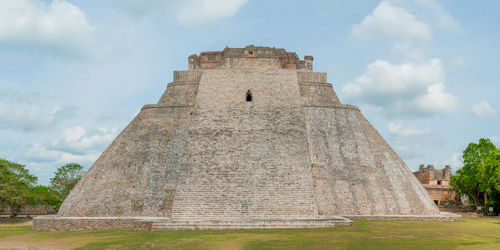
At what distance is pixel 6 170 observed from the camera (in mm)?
22594

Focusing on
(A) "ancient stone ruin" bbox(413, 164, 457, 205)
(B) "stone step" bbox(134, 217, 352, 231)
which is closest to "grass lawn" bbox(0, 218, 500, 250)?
(B) "stone step" bbox(134, 217, 352, 231)

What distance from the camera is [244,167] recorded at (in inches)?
638

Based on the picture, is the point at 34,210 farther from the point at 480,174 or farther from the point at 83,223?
the point at 480,174

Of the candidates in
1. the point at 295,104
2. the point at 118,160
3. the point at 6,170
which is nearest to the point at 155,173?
the point at 118,160

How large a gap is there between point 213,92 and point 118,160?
18.8ft

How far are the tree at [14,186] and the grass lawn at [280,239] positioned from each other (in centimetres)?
882

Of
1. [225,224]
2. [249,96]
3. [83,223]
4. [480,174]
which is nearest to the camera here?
[225,224]

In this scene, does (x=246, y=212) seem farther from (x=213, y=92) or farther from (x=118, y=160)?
(x=213, y=92)

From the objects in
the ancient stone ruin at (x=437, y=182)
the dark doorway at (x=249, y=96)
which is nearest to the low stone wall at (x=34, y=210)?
the dark doorway at (x=249, y=96)

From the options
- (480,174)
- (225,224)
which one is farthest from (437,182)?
(225,224)

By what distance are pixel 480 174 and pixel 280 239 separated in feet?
70.6

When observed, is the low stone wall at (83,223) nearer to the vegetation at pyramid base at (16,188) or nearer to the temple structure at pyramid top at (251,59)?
the vegetation at pyramid base at (16,188)

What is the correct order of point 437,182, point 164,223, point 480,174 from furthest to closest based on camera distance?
point 437,182 → point 480,174 → point 164,223

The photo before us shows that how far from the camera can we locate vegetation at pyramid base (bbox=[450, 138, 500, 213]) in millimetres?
25688
